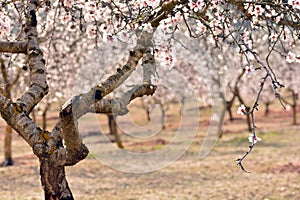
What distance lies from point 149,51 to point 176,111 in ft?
143

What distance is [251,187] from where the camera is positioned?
12.1 metres

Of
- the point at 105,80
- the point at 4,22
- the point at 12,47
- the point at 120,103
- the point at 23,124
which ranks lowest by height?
the point at 23,124

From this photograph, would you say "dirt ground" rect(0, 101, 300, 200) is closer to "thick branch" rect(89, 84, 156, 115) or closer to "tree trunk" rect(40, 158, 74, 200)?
"thick branch" rect(89, 84, 156, 115)

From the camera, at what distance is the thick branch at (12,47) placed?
614cm

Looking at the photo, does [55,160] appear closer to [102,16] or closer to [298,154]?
[102,16]

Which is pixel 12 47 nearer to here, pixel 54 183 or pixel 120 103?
pixel 120 103

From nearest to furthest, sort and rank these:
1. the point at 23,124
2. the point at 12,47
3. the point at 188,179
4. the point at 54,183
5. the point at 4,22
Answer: the point at 23,124 < the point at 54,183 < the point at 4,22 < the point at 12,47 < the point at 188,179

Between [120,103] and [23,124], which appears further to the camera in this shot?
[120,103]

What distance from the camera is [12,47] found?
629cm

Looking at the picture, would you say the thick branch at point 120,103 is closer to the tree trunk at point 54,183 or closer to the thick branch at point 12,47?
the tree trunk at point 54,183

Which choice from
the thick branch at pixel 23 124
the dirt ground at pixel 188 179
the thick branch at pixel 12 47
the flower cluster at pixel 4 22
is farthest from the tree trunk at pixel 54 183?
the dirt ground at pixel 188 179

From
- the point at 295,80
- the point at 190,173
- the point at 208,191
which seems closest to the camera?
the point at 208,191

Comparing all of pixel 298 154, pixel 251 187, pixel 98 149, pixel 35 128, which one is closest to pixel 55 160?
pixel 35 128

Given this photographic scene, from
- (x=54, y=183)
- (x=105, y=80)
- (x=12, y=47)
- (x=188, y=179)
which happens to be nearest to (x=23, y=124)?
(x=54, y=183)
